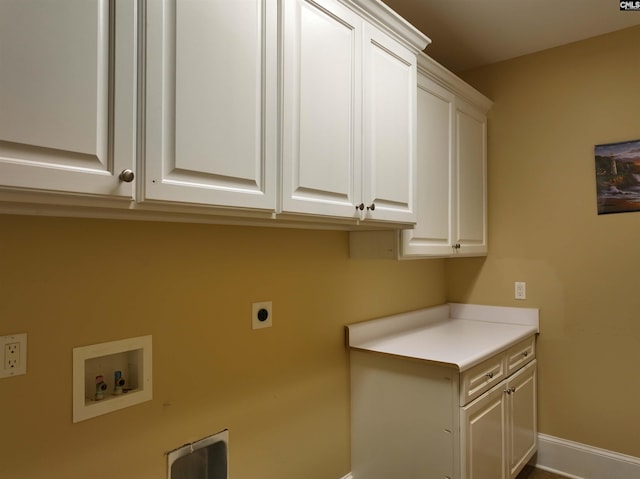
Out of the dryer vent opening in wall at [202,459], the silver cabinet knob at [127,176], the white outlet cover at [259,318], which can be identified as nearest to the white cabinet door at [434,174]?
the white outlet cover at [259,318]

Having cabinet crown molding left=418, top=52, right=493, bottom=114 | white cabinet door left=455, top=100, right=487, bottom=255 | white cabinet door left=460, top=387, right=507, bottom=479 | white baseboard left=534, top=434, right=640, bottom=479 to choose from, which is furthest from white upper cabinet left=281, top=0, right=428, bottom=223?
white baseboard left=534, top=434, right=640, bottom=479

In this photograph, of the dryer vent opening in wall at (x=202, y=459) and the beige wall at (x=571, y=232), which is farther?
the beige wall at (x=571, y=232)

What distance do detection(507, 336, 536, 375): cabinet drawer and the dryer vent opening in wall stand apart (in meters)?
1.49

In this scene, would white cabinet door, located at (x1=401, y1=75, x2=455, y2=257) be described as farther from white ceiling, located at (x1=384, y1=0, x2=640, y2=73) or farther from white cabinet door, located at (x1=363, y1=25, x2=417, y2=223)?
white ceiling, located at (x1=384, y1=0, x2=640, y2=73)

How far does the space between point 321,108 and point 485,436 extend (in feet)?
5.23

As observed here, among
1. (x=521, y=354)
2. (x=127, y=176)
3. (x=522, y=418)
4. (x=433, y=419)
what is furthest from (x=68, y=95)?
(x=522, y=418)

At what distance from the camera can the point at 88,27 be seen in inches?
36.4

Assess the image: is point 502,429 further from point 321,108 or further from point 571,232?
point 321,108

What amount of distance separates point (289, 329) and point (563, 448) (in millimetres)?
1942

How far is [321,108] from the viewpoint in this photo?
4.92ft

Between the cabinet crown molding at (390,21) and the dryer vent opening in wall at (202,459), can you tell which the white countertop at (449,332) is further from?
the cabinet crown molding at (390,21)

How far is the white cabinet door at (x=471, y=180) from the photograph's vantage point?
2.57 meters

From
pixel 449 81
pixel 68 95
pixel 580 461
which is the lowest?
pixel 580 461

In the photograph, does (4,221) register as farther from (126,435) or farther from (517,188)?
(517,188)
